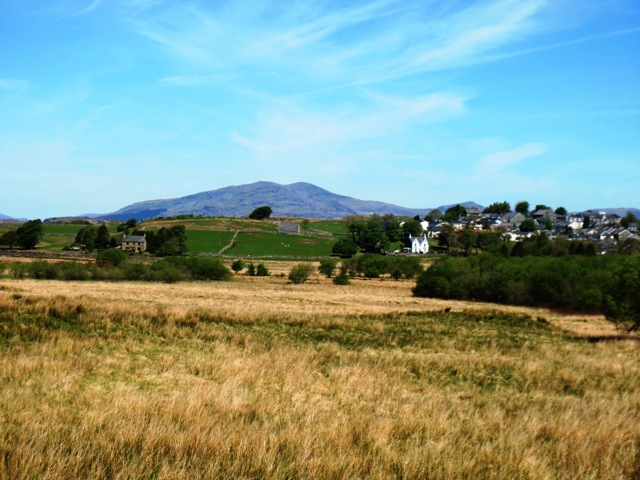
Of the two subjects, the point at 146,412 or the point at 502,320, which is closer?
the point at 146,412

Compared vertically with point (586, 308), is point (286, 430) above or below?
above

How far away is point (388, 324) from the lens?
29.1 meters

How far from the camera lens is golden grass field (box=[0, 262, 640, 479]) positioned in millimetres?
5641

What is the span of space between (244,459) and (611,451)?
5.15 meters

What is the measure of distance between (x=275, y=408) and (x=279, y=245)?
408 ft

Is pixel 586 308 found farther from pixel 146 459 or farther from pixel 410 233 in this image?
pixel 410 233

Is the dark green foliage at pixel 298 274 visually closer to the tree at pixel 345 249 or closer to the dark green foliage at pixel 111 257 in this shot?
the dark green foliage at pixel 111 257

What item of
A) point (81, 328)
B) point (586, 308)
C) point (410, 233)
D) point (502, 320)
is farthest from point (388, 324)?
point (410, 233)

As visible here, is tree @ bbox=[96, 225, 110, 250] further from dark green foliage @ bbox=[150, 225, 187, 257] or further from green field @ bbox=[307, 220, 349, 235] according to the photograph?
green field @ bbox=[307, 220, 349, 235]

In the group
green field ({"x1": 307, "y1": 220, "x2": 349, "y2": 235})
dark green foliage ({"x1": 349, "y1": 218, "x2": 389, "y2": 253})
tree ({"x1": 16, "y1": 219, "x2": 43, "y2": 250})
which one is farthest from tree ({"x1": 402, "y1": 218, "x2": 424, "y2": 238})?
tree ({"x1": 16, "y1": 219, "x2": 43, "y2": 250})

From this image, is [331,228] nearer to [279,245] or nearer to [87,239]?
[279,245]

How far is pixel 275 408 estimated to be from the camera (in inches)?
323

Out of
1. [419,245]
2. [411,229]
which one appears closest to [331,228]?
[411,229]

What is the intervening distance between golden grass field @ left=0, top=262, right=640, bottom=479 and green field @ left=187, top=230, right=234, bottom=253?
333 ft
